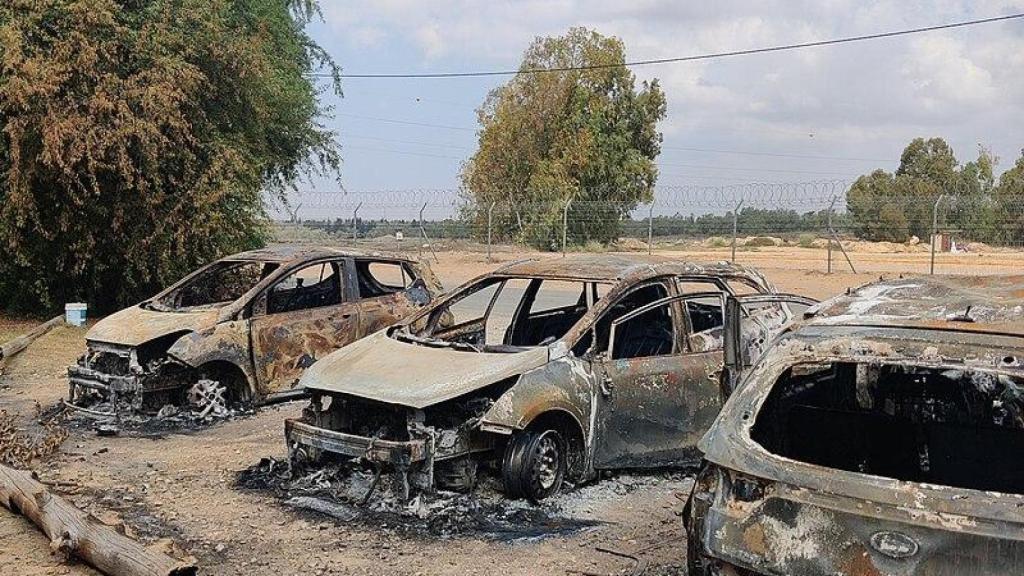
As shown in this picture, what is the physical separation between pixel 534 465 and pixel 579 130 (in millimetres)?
39457

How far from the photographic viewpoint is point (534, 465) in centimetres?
636

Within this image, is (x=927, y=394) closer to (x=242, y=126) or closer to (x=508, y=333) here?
(x=508, y=333)

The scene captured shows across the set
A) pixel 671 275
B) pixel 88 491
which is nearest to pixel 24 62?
pixel 88 491

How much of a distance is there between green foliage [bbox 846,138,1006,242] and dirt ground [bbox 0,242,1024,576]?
76.7 ft

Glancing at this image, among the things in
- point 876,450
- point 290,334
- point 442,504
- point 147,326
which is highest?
point 876,450

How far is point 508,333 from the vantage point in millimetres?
8398

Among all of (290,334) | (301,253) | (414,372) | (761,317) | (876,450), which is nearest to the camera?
(876,450)

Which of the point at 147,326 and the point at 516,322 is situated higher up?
the point at 516,322

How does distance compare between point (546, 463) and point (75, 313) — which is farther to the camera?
point (75, 313)

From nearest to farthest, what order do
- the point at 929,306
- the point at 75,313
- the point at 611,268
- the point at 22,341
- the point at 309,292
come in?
1. the point at 929,306
2. the point at 611,268
3. the point at 309,292
4. the point at 22,341
5. the point at 75,313

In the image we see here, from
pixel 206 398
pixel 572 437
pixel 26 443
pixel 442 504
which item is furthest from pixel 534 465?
pixel 26 443

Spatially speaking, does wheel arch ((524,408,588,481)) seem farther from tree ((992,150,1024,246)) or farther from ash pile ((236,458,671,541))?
tree ((992,150,1024,246))

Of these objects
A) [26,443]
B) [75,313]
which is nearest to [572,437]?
[26,443]

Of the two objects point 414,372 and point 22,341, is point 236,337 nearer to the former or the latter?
point 414,372
